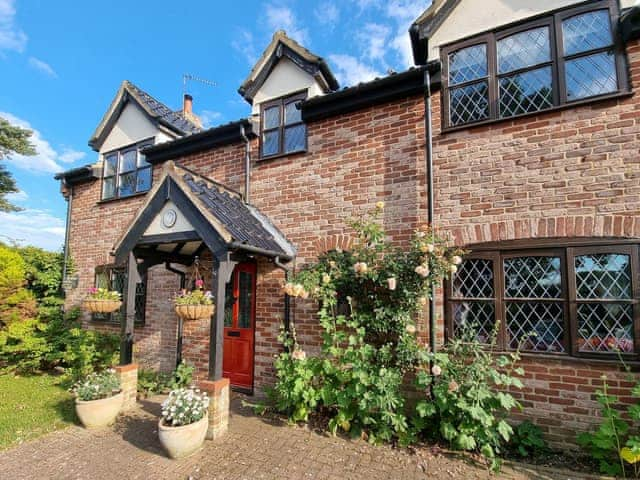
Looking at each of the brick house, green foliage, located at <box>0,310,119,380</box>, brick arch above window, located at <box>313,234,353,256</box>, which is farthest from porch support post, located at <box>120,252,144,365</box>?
brick arch above window, located at <box>313,234,353,256</box>

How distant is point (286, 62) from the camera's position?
6.67 metres

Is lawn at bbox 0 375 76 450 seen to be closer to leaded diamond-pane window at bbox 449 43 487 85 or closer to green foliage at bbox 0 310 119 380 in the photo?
green foliage at bbox 0 310 119 380

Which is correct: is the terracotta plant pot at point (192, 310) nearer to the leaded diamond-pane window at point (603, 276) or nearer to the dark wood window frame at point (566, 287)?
the dark wood window frame at point (566, 287)

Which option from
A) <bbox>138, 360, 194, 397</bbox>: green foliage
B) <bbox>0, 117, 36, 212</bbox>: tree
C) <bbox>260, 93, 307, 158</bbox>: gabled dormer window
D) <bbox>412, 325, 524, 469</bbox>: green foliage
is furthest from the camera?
<bbox>0, 117, 36, 212</bbox>: tree

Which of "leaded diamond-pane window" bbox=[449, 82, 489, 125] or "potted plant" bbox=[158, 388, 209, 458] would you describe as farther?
"leaded diamond-pane window" bbox=[449, 82, 489, 125]

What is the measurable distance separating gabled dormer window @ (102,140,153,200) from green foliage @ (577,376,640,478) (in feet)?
31.2

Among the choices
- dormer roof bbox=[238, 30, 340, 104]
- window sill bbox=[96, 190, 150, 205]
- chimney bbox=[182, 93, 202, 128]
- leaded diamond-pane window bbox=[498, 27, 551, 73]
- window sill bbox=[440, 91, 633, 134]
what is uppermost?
chimney bbox=[182, 93, 202, 128]

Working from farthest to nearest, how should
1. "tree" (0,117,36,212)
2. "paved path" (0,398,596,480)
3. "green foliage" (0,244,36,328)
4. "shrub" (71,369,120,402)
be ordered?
"tree" (0,117,36,212)
"green foliage" (0,244,36,328)
"shrub" (71,369,120,402)
"paved path" (0,398,596,480)

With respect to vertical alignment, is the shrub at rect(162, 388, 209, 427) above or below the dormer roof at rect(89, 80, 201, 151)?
below

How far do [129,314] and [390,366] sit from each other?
14.4ft

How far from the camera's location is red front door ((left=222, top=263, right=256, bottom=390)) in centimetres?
618

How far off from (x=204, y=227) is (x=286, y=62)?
167 inches

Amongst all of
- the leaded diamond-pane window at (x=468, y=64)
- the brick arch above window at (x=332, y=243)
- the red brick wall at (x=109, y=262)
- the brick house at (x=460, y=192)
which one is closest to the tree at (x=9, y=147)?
the red brick wall at (x=109, y=262)

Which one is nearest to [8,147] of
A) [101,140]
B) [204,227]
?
[101,140]
